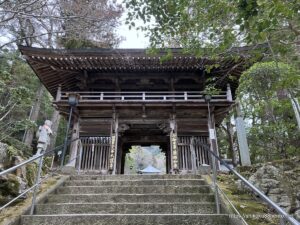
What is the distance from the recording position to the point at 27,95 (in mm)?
9102

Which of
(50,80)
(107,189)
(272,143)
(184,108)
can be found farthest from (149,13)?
(272,143)

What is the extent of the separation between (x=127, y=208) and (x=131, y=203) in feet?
0.37

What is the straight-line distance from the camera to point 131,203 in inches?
158

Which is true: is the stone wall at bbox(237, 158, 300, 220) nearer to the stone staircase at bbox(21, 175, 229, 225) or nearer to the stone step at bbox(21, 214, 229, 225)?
the stone staircase at bbox(21, 175, 229, 225)

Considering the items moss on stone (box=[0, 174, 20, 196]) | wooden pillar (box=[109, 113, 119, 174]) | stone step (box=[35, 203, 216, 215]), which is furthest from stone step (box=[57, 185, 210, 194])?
wooden pillar (box=[109, 113, 119, 174])

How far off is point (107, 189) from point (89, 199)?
22.2 inches

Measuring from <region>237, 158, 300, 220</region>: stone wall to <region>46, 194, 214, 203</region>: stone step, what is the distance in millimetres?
1116

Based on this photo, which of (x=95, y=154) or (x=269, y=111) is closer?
(x=95, y=154)

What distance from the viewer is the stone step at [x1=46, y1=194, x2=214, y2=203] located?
171 inches

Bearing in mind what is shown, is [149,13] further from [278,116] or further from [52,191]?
[278,116]

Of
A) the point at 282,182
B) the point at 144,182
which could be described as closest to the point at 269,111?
the point at 282,182

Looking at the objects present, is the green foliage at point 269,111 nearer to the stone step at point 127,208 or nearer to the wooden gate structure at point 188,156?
the wooden gate structure at point 188,156

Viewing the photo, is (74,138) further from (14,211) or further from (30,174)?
(14,211)

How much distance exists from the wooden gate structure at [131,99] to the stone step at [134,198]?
4.89m
